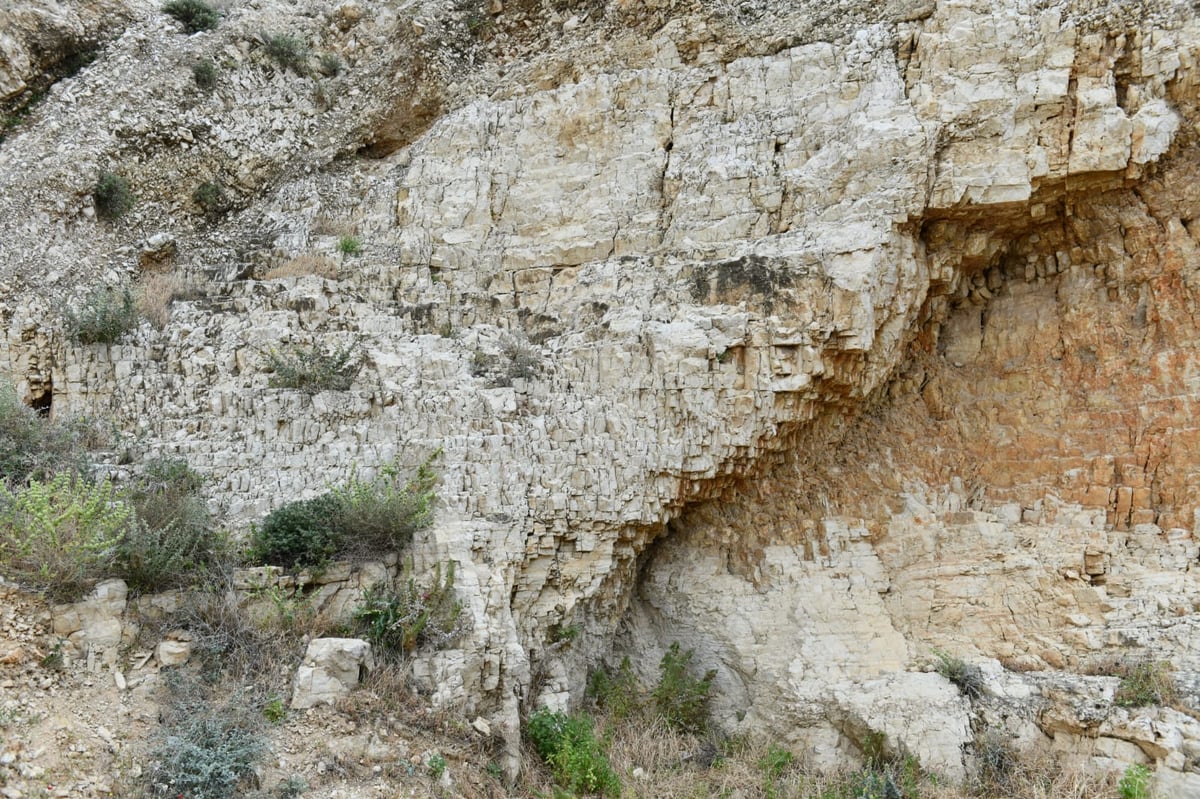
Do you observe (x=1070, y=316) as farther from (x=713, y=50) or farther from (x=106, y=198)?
(x=106, y=198)

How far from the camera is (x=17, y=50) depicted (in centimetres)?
1138

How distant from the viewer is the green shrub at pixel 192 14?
42.3ft

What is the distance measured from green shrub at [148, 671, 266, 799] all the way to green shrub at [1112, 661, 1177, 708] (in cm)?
714

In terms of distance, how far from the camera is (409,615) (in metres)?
6.70

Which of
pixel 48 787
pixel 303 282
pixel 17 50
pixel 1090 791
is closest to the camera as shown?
pixel 48 787

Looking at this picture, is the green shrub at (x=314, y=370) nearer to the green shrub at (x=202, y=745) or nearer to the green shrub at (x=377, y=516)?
the green shrub at (x=377, y=516)

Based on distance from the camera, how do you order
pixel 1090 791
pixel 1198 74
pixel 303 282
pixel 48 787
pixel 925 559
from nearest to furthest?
1. pixel 48 787
2. pixel 1090 791
3. pixel 1198 74
4. pixel 925 559
5. pixel 303 282

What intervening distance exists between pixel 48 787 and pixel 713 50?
1006 cm

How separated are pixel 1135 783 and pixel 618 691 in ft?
14.9

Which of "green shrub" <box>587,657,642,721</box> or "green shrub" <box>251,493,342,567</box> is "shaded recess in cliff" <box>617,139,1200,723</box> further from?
"green shrub" <box>251,493,342,567</box>

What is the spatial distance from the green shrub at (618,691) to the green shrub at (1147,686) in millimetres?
4419

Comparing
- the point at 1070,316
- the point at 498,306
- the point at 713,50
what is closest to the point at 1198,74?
the point at 1070,316

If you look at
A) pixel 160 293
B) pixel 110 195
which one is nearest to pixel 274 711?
pixel 160 293

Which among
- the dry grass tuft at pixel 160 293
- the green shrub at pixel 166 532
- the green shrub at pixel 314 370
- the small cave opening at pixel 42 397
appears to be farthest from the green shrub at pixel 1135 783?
the small cave opening at pixel 42 397
